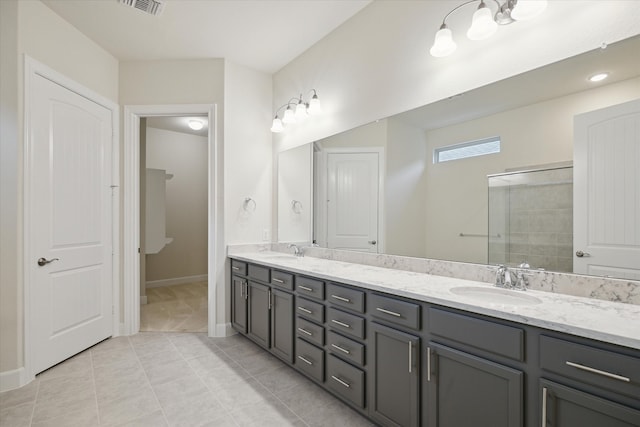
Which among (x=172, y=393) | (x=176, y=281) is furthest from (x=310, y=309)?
(x=176, y=281)

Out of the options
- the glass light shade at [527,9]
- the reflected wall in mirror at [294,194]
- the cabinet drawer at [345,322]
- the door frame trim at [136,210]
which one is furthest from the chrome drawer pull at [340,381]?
the glass light shade at [527,9]

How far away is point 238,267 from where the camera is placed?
3.14 m

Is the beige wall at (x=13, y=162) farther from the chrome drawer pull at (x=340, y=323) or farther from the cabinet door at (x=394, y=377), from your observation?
the cabinet door at (x=394, y=377)

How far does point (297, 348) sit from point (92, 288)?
82.8 inches

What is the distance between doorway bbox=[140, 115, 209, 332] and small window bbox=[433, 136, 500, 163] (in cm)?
369

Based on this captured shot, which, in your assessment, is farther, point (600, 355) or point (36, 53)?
point (36, 53)

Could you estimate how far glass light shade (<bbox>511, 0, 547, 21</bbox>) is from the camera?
4.76 ft

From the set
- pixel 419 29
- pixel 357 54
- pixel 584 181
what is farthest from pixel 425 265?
pixel 357 54

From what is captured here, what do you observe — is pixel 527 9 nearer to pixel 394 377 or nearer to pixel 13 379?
pixel 394 377

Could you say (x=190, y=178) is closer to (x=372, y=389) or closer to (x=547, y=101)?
(x=372, y=389)

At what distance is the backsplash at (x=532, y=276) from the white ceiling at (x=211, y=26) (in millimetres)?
2003

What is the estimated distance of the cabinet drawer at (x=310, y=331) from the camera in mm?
2115

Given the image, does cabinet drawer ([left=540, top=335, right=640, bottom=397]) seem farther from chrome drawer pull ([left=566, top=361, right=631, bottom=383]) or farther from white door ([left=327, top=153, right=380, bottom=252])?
white door ([left=327, top=153, right=380, bottom=252])

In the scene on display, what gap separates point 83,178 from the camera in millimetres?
2863
